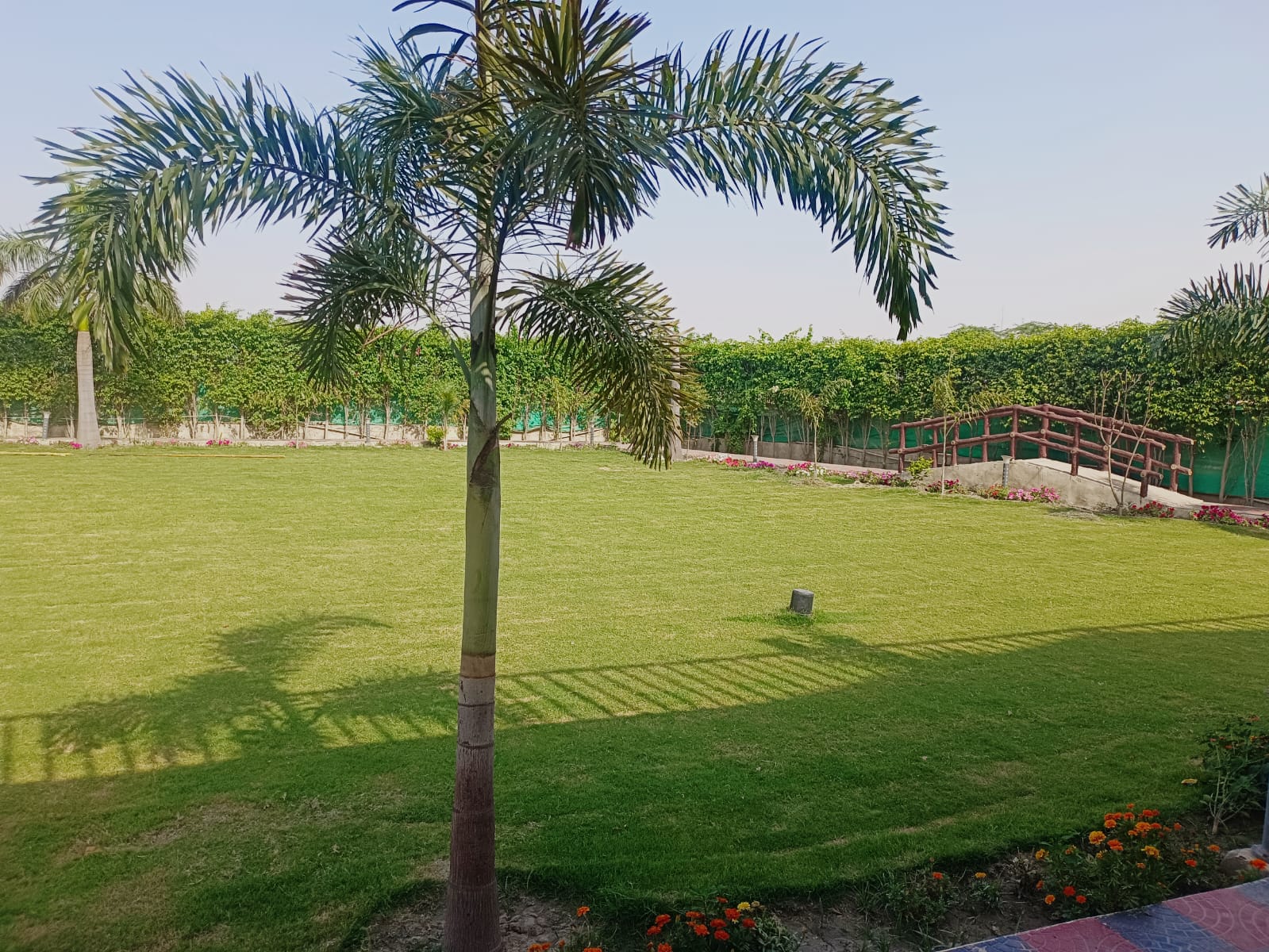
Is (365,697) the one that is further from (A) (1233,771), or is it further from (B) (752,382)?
(B) (752,382)

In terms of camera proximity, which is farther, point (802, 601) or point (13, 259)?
point (13, 259)

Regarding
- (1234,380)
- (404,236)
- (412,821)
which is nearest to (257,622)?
(412,821)

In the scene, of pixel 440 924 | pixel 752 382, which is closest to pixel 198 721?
pixel 440 924

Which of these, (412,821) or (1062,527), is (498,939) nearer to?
(412,821)

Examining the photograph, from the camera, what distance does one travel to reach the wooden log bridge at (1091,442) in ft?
51.3

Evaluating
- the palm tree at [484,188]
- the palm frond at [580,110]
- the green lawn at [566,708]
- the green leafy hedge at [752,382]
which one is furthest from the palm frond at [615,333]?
the green leafy hedge at [752,382]

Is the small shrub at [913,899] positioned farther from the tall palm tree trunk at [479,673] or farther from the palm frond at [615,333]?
the palm frond at [615,333]

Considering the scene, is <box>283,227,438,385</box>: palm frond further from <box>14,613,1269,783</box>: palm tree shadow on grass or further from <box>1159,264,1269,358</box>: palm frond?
<box>1159,264,1269,358</box>: palm frond

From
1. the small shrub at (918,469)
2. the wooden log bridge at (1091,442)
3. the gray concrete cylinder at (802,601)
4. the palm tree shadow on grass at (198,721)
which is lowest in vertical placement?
the palm tree shadow on grass at (198,721)

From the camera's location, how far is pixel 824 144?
318 centimetres

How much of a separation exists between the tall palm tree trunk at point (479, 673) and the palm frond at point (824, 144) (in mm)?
982

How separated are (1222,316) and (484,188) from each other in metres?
8.70

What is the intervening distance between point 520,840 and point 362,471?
15231mm

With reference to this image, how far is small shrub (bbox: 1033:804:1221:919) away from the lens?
2.99 meters
